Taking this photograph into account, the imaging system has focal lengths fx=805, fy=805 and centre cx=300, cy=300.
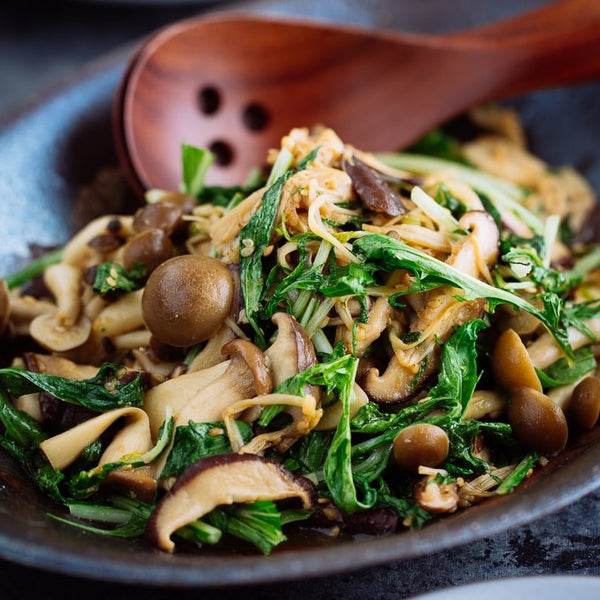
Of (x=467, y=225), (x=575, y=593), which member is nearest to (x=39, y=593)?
(x=575, y=593)

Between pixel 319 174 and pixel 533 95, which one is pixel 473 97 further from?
pixel 319 174

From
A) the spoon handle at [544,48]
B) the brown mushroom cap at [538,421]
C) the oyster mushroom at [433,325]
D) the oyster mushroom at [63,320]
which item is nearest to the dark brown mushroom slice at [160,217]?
the oyster mushroom at [63,320]

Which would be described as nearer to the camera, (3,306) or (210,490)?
(210,490)

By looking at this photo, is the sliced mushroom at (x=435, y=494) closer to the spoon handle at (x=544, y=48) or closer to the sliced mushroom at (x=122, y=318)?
the sliced mushroom at (x=122, y=318)

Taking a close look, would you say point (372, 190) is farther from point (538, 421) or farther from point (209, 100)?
point (209, 100)

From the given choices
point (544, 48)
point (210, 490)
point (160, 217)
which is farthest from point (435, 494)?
point (544, 48)

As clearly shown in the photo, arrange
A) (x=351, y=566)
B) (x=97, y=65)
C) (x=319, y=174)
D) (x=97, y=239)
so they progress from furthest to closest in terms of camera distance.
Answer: (x=97, y=65) < (x=97, y=239) < (x=319, y=174) < (x=351, y=566)
